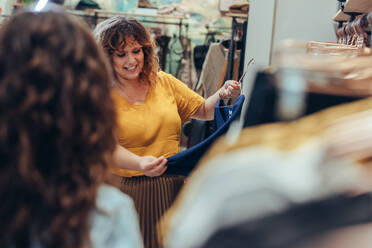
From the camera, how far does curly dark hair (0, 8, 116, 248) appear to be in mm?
612

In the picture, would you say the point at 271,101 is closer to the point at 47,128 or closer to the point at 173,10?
the point at 47,128

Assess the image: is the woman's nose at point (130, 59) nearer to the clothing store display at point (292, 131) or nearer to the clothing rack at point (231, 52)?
the clothing store display at point (292, 131)

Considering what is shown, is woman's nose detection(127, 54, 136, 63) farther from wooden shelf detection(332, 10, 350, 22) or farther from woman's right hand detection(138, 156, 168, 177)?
wooden shelf detection(332, 10, 350, 22)

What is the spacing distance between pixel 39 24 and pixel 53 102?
0.42 feet

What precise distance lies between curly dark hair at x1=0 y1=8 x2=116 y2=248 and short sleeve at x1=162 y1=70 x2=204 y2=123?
1.16 meters

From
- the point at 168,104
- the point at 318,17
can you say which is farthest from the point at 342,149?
the point at 318,17

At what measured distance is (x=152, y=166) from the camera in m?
1.40

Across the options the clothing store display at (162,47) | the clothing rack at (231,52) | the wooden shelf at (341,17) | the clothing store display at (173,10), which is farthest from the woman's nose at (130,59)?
the clothing store display at (173,10)

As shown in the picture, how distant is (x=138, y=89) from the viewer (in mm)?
1695

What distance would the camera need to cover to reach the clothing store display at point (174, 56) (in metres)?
3.88

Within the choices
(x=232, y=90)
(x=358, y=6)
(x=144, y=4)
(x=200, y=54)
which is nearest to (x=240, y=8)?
(x=200, y=54)

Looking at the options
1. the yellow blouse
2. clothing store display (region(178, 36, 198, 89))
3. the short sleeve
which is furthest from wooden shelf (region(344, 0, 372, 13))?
clothing store display (region(178, 36, 198, 89))

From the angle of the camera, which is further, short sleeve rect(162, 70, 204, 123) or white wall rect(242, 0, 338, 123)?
white wall rect(242, 0, 338, 123)

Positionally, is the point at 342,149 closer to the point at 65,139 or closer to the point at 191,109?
the point at 65,139
